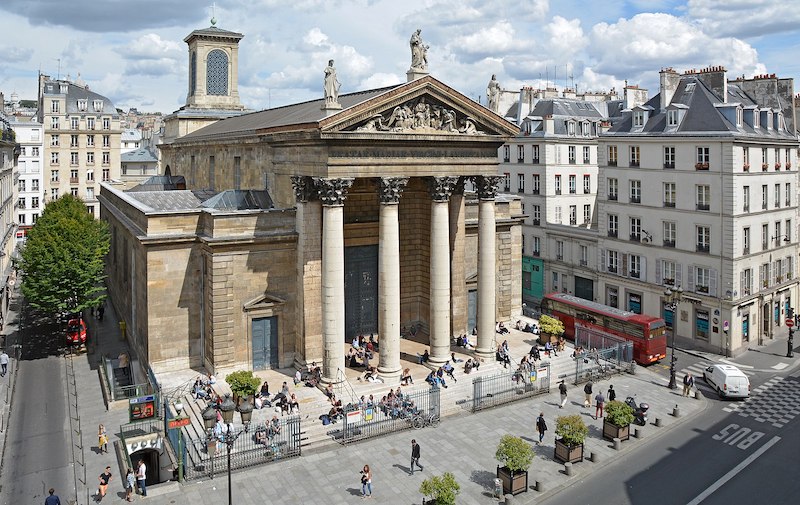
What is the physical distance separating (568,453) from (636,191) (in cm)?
2992

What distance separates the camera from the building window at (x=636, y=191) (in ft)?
176

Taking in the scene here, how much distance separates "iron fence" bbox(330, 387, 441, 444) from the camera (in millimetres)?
32375

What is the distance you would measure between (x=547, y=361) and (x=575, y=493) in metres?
14.3

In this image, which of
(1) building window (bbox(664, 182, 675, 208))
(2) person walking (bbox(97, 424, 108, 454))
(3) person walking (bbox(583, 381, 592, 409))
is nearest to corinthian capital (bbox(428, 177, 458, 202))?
(3) person walking (bbox(583, 381, 592, 409))

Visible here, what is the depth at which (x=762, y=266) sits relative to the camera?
165 ft

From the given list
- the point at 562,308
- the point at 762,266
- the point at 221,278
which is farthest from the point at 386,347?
the point at 762,266

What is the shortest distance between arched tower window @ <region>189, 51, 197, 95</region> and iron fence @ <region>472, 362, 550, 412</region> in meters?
45.0

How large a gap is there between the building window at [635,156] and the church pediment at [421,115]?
18.6 m

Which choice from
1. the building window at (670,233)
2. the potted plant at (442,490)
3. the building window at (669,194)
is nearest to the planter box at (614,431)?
the potted plant at (442,490)

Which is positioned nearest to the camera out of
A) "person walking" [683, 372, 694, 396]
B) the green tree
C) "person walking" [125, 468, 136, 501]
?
"person walking" [125, 468, 136, 501]

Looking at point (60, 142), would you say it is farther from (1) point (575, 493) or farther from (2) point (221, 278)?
(1) point (575, 493)

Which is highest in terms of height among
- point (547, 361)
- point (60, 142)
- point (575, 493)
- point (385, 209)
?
point (60, 142)

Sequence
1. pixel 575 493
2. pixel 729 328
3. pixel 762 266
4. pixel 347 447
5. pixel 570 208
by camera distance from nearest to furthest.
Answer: pixel 575 493, pixel 347 447, pixel 729 328, pixel 762 266, pixel 570 208

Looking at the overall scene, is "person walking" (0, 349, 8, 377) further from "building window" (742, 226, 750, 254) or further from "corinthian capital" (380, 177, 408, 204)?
"building window" (742, 226, 750, 254)
